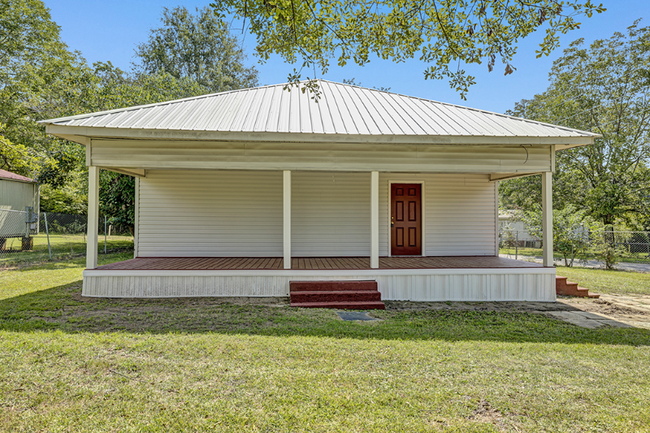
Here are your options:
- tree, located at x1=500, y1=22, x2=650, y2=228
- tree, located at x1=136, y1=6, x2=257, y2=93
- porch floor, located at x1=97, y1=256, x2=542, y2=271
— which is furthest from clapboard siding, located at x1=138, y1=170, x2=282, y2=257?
tree, located at x1=136, y1=6, x2=257, y2=93

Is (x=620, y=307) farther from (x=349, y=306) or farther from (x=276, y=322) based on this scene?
(x=276, y=322)

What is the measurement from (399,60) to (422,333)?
4.04 m

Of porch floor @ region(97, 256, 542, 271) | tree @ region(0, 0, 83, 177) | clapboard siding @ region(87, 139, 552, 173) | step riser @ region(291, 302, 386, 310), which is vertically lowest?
step riser @ region(291, 302, 386, 310)

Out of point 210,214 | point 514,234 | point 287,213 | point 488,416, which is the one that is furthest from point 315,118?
point 514,234

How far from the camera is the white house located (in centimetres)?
645

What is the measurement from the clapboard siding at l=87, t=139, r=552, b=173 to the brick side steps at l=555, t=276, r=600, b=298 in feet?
8.31

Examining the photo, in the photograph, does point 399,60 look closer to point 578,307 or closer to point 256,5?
point 256,5

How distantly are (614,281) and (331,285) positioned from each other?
809cm

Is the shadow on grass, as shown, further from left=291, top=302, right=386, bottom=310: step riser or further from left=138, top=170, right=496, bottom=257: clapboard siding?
left=138, top=170, right=496, bottom=257: clapboard siding

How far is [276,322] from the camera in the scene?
4984 mm

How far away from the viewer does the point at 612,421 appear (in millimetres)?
2549

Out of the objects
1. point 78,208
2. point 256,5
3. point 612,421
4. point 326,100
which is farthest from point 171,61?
point 612,421

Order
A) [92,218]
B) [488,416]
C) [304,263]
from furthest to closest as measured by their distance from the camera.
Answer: [304,263], [92,218], [488,416]

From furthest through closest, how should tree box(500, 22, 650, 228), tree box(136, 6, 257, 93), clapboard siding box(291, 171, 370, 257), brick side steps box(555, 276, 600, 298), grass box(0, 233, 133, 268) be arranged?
tree box(136, 6, 257, 93)
tree box(500, 22, 650, 228)
grass box(0, 233, 133, 268)
clapboard siding box(291, 171, 370, 257)
brick side steps box(555, 276, 600, 298)
